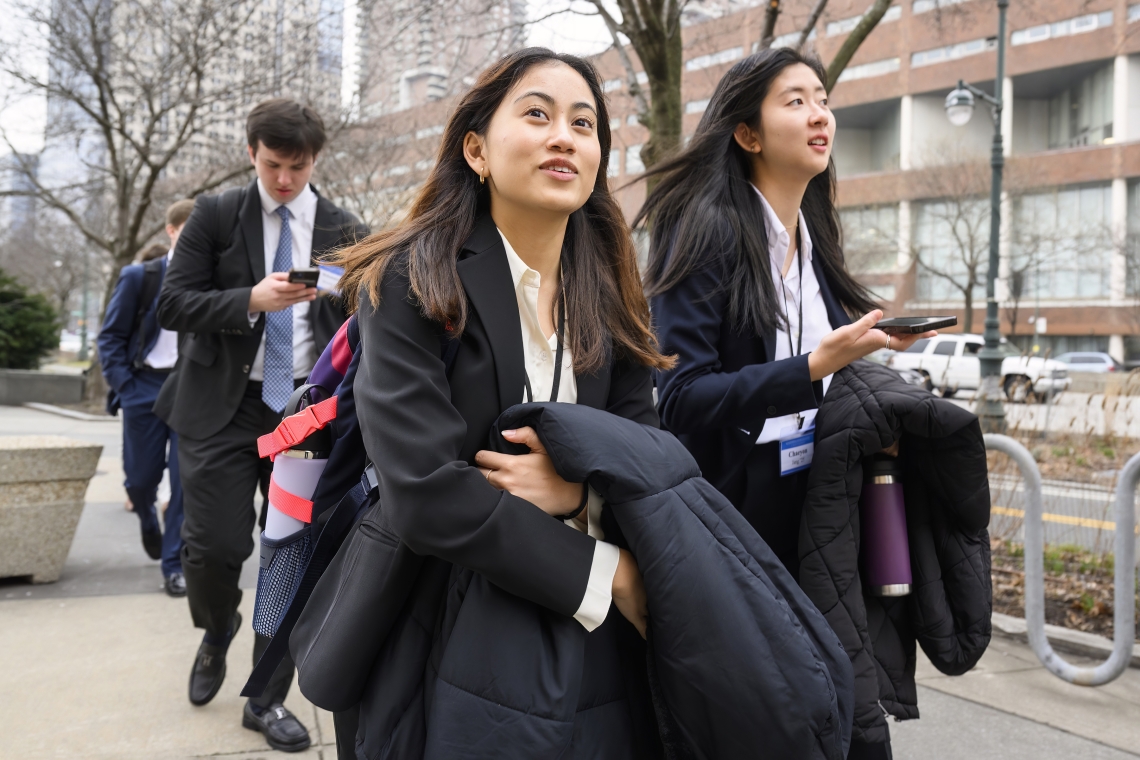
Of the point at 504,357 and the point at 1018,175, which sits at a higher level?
the point at 1018,175

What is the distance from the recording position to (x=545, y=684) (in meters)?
1.36

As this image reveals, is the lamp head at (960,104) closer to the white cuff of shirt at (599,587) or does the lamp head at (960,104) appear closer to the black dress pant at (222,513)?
the black dress pant at (222,513)

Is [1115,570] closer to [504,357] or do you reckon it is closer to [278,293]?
[504,357]

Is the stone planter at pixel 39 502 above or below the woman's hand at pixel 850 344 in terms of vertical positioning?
below

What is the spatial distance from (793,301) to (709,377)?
42cm

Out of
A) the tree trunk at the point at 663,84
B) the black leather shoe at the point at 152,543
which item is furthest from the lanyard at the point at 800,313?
the tree trunk at the point at 663,84

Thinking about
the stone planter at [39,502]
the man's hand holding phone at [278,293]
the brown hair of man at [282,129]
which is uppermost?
the brown hair of man at [282,129]

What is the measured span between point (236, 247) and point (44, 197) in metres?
16.3

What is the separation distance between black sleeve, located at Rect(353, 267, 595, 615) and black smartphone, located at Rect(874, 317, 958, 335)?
3.18 ft

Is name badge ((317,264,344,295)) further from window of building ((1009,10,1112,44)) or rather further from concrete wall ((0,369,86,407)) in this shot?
window of building ((1009,10,1112,44))

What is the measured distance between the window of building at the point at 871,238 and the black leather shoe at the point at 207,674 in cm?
3779

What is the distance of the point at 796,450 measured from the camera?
2322 mm

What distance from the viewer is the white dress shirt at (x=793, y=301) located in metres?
2.38

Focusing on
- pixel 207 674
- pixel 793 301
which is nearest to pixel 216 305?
pixel 207 674
